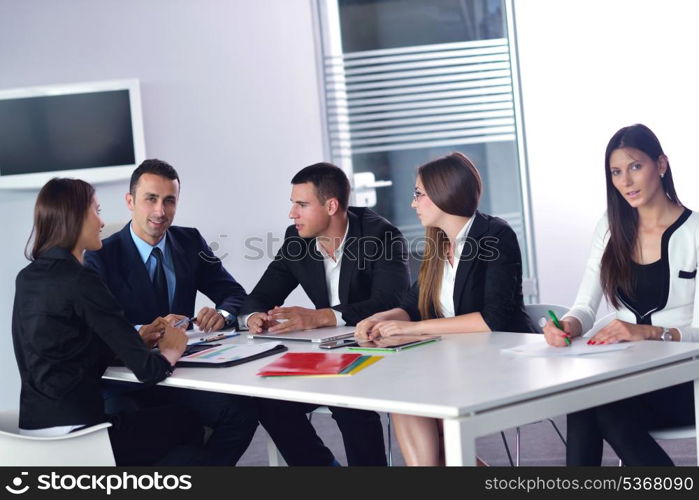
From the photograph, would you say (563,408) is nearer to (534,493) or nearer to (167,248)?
(534,493)

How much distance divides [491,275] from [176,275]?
1378mm

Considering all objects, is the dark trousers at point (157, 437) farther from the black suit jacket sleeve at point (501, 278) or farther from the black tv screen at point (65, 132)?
the black tv screen at point (65, 132)

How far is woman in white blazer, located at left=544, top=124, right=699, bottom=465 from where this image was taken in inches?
100

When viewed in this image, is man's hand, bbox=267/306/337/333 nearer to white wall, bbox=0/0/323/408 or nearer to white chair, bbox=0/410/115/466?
white chair, bbox=0/410/115/466

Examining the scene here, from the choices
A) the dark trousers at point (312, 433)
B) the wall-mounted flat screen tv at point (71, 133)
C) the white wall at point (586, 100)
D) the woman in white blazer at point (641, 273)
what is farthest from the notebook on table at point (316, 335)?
the white wall at point (586, 100)

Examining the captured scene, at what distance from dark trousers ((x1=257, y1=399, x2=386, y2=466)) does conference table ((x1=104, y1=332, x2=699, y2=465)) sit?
708 mm

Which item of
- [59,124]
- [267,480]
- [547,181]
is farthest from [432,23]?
[267,480]

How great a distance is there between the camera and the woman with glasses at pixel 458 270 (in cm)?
291

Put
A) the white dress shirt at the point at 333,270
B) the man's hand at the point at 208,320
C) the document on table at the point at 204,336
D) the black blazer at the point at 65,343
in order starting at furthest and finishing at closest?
the white dress shirt at the point at 333,270, the man's hand at the point at 208,320, the document on table at the point at 204,336, the black blazer at the point at 65,343

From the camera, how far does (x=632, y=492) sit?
2178 mm

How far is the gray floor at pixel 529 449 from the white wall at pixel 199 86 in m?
1.32

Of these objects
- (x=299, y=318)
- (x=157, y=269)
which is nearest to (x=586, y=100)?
(x=299, y=318)

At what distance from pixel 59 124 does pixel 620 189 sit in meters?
3.41

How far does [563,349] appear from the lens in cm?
241
